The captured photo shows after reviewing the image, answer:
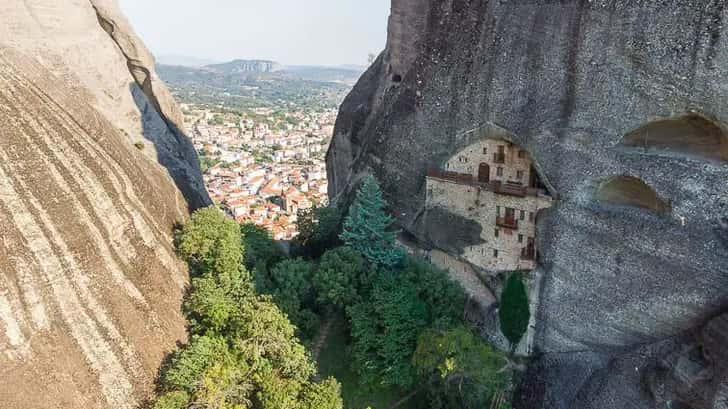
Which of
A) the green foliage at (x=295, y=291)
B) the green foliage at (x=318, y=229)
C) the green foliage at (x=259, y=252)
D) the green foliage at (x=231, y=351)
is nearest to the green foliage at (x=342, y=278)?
the green foliage at (x=295, y=291)

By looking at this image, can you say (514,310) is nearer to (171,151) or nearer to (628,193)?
(628,193)

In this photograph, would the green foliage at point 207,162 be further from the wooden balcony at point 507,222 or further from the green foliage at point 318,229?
the wooden balcony at point 507,222

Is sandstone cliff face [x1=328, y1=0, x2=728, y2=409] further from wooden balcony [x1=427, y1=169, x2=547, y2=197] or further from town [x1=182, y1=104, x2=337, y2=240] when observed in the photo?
town [x1=182, y1=104, x2=337, y2=240]

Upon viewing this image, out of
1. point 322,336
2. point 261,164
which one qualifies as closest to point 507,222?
point 322,336

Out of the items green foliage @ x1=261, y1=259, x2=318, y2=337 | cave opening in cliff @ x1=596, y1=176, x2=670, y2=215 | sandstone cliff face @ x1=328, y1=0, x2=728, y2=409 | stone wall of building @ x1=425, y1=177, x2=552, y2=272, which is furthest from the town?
cave opening in cliff @ x1=596, y1=176, x2=670, y2=215

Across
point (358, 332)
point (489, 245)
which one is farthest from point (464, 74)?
point (358, 332)

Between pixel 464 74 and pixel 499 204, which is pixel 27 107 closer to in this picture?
pixel 464 74
